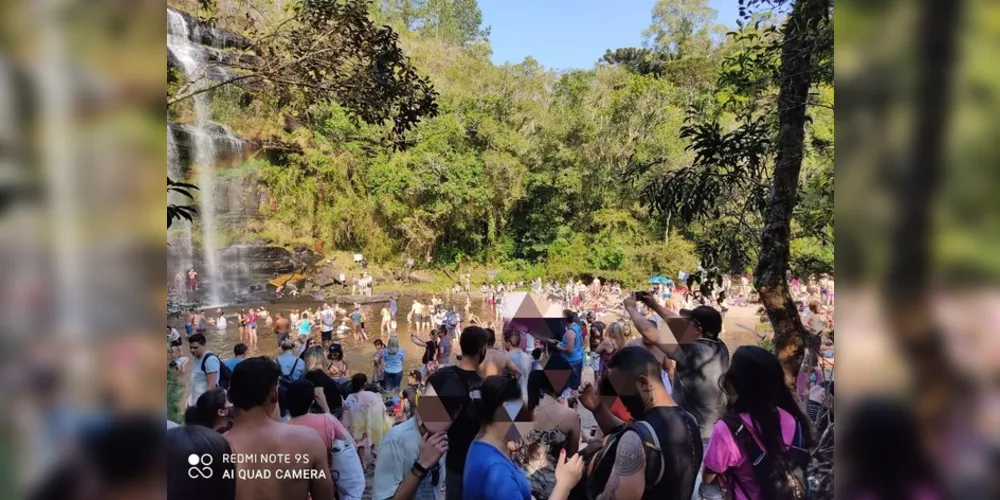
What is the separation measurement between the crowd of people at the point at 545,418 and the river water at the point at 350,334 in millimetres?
97

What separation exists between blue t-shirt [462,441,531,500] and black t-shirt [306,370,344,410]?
1.26 m

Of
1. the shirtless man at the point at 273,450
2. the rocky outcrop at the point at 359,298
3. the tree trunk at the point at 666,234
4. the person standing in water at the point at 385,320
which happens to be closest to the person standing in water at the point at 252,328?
the rocky outcrop at the point at 359,298

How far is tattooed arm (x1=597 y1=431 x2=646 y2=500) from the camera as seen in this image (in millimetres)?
1849

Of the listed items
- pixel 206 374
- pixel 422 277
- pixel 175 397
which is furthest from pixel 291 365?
pixel 422 277

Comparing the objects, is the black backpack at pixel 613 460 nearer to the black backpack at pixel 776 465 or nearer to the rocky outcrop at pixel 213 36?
the black backpack at pixel 776 465

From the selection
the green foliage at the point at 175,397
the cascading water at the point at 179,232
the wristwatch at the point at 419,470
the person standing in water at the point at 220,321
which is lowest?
the wristwatch at the point at 419,470

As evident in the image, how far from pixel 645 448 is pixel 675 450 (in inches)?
6.1

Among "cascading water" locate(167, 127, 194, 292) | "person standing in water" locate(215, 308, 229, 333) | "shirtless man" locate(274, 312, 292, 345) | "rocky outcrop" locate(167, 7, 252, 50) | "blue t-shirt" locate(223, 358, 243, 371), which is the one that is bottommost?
"blue t-shirt" locate(223, 358, 243, 371)

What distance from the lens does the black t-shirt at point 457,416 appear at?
85.2 inches

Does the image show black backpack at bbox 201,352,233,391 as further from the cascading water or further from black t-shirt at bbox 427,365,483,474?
black t-shirt at bbox 427,365,483,474
